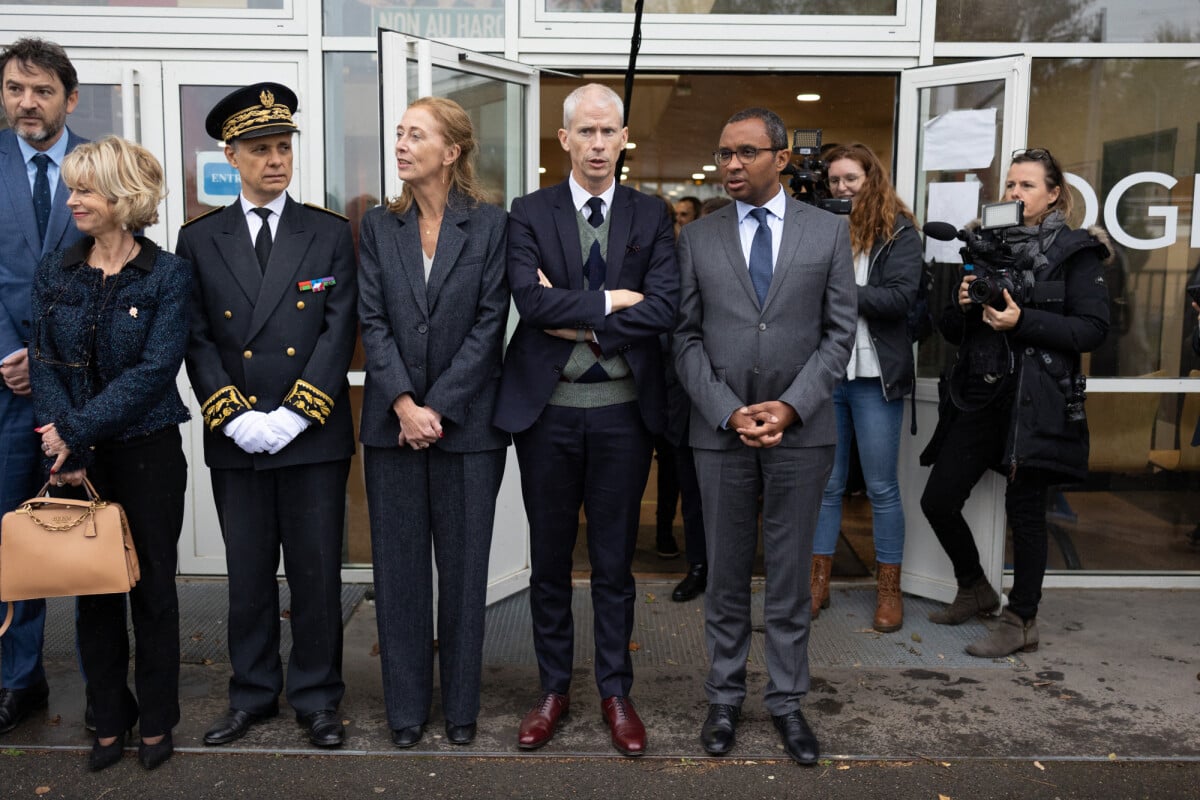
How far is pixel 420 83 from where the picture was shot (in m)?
4.51

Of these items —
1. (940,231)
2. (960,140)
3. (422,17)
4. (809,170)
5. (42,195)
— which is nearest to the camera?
(42,195)

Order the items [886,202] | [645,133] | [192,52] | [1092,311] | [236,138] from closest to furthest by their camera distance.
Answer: [236,138] → [1092,311] → [886,202] → [192,52] → [645,133]

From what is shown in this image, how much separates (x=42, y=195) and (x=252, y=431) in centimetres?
125

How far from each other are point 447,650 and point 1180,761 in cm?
254

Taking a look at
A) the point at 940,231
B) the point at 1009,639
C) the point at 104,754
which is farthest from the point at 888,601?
the point at 104,754

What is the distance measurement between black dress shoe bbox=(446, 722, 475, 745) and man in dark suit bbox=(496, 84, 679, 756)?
0.57 feet

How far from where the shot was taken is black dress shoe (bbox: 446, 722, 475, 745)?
3764 mm

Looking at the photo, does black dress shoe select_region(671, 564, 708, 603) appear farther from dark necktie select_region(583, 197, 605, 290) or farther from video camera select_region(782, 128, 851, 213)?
dark necktie select_region(583, 197, 605, 290)

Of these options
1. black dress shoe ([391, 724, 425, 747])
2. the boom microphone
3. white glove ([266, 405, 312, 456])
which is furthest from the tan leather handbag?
the boom microphone

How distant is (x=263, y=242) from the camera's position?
3701mm

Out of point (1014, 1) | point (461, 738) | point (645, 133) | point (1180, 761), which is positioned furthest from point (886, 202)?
point (645, 133)

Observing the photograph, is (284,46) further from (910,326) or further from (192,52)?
(910,326)

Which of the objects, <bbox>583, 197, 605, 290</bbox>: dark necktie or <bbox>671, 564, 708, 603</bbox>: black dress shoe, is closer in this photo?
<bbox>583, 197, 605, 290</bbox>: dark necktie

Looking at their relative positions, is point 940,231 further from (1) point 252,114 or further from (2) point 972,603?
(1) point 252,114
